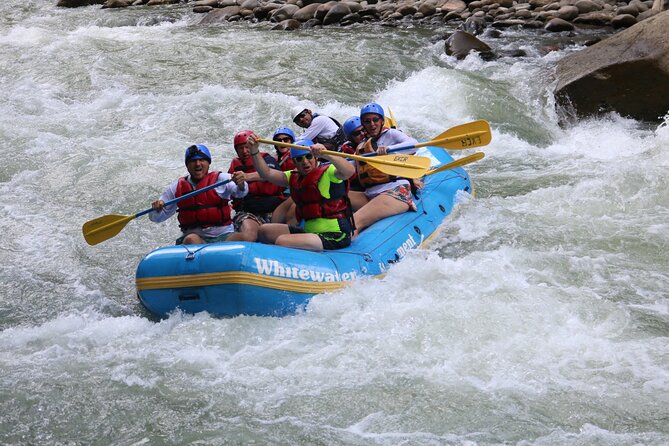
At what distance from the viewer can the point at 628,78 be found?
9383mm

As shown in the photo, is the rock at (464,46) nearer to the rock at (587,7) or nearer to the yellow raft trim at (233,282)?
the rock at (587,7)

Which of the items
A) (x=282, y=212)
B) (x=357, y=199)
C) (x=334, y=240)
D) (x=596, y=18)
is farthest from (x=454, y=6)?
(x=334, y=240)

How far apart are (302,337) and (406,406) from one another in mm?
884

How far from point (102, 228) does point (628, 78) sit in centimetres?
628

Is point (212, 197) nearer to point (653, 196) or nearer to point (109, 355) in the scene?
point (109, 355)

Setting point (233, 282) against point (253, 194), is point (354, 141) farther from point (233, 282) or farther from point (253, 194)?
point (233, 282)

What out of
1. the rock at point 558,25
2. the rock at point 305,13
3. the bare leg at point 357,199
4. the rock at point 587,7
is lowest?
the rock at point 558,25

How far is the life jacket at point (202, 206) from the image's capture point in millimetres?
5707

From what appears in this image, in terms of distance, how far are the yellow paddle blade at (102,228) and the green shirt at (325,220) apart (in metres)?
1.30

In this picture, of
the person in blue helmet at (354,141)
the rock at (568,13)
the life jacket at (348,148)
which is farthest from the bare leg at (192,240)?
the rock at (568,13)

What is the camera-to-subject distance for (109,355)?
4926 millimetres

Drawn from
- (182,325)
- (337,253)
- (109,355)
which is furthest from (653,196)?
(109,355)

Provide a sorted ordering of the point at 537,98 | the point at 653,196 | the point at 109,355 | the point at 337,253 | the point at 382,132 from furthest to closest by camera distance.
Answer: the point at 537,98, the point at 653,196, the point at 382,132, the point at 337,253, the point at 109,355

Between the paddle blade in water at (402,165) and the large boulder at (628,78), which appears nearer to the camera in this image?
the paddle blade in water at (402,165)
